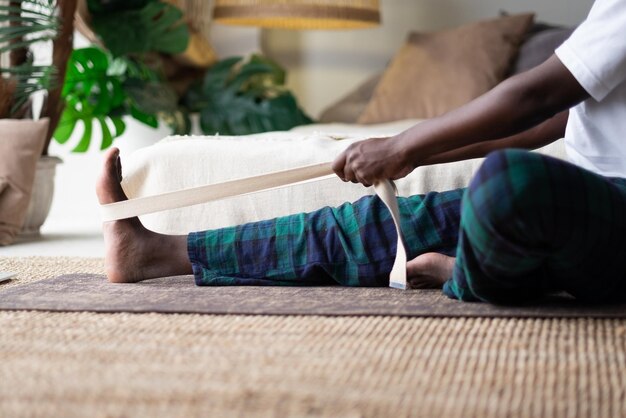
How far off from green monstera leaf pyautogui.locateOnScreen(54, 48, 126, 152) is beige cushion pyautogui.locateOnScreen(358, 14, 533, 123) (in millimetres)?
941

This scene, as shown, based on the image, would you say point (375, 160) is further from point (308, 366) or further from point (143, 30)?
point (143, 30)

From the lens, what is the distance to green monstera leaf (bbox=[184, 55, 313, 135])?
12.2ft

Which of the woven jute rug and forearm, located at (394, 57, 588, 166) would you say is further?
forearm, located at (394, 57, 588, 166)

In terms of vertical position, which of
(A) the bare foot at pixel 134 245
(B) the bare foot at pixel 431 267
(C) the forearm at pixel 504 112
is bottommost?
(B) the bare foot at pixel 431 267

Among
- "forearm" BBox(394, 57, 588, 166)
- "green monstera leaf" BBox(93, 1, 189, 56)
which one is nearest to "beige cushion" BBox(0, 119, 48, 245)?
"green monstera leaf" BBox(93, 1, 189, 56)

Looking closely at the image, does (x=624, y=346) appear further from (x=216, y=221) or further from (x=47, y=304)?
(x=216, y=221)

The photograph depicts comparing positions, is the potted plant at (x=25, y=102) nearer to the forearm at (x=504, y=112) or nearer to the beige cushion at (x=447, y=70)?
the beige cushion at (x=447, y=70)

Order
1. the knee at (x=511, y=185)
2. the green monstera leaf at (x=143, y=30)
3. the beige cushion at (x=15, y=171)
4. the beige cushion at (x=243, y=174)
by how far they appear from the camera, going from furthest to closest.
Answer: the green monstera leaf at (x=143, y=30), the beige cushion at (x=15, y=171), the beige cushion at (x=243, y=174), the knee at (x=511, y=185)

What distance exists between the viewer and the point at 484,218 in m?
1.17

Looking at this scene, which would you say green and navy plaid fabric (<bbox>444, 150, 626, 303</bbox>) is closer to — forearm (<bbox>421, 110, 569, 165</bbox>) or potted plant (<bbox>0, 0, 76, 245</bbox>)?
forearm (<bbox>421, 110, 569, 165</bbox>)

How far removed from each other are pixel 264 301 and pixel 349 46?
110 inches

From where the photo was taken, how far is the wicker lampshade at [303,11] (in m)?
3.48

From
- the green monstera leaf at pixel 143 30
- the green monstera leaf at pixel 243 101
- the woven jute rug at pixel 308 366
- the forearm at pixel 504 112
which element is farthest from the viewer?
the green monstera leaf at pixel 243 101

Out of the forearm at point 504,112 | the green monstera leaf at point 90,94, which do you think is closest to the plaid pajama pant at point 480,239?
the forearm at point 504,112
